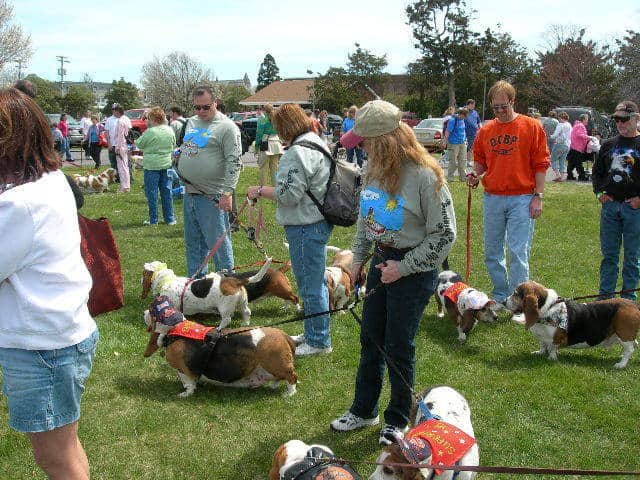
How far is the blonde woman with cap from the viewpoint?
305 centimetres

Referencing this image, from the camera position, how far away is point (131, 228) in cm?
1019

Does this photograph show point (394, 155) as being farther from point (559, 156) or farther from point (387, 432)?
point (559, 156)

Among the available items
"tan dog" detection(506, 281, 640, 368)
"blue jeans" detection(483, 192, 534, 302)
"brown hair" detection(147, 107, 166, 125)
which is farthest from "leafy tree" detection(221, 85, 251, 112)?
"tan dog" detection(506, 281, 640, 368)

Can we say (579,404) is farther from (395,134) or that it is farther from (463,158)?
(463,158)

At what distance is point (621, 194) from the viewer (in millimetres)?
5637

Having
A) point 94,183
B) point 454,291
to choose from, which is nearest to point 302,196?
point 454,291

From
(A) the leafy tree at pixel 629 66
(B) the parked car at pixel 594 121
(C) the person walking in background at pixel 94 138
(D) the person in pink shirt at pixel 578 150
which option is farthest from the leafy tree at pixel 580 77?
(C) the person walking in background at pixel 94 138

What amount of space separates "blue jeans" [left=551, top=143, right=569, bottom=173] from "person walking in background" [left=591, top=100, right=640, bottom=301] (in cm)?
1146

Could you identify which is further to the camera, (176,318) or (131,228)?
(131,228)

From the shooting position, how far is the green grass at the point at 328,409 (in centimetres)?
359

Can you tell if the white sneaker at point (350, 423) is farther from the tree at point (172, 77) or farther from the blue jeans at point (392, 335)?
the tree at point (172, 77)

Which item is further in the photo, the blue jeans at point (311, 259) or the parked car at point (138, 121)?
the parked car at point (138, 121)

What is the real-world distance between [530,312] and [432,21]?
53384 millimetres

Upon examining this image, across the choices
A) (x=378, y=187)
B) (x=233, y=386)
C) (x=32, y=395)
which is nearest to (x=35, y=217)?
(x=32, y=395)
